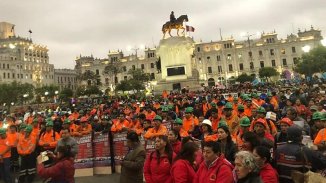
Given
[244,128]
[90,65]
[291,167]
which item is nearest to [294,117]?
[244,128]

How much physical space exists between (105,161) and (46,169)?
595cm

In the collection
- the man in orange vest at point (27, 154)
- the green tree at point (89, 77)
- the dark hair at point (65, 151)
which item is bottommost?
the man in orange vest at point (27, 154)

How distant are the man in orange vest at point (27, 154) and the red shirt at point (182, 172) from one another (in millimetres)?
Result: 6725

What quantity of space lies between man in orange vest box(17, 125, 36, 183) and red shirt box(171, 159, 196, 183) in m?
6.72

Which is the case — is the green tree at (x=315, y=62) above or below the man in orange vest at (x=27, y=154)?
above

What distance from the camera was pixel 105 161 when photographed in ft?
36.7

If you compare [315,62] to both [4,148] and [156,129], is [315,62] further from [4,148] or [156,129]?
[4,148]

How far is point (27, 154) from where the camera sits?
396 inches

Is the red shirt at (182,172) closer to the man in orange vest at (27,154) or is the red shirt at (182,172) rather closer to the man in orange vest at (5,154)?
the man in orange vest at (27,154)

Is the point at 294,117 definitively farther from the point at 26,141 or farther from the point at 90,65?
the point at 90,65

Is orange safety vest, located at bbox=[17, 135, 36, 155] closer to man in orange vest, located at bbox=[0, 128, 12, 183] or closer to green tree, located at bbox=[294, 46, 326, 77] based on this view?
man in orange vest, located at bbox=[0, 128, 12, 183]

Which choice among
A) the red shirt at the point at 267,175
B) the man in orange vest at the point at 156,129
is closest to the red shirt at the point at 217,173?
the red shirt at the point at 267,175

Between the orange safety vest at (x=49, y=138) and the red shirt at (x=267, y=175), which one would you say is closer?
the red shirt at (x=267, y=175)

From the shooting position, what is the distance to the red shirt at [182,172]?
4.82m
